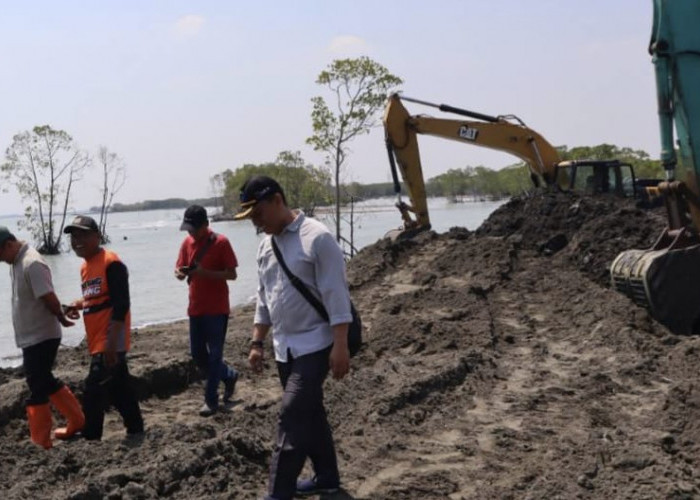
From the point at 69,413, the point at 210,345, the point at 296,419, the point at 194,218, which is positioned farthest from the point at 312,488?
the point at 194,218

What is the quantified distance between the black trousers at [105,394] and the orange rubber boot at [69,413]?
0.73ft

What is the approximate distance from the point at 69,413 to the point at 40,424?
8.5 inches

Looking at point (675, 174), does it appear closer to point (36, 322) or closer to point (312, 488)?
point (312, 488)

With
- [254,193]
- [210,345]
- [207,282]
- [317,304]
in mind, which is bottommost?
[210,345]

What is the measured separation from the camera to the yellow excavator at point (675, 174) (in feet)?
29.6

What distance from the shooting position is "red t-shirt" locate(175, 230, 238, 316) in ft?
23.3

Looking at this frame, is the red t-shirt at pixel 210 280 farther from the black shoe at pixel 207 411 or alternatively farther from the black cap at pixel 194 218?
the black shoe at pixel 207 411

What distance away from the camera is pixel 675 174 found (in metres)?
9.70

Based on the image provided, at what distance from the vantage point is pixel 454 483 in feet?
16.1

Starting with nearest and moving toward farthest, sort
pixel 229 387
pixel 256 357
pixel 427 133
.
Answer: pixel 256 357, pixel 229 387, pixel 427 133

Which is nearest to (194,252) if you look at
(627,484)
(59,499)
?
(59,499)

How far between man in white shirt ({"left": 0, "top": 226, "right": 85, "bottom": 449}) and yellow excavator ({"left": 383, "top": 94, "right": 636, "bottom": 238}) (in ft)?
41.4

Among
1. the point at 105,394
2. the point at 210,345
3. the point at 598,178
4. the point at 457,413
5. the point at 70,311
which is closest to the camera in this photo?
the point at 105,394

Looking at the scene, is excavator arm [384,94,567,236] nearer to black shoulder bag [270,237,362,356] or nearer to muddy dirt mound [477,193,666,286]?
muddy dirt mound [477,193,666,286]
